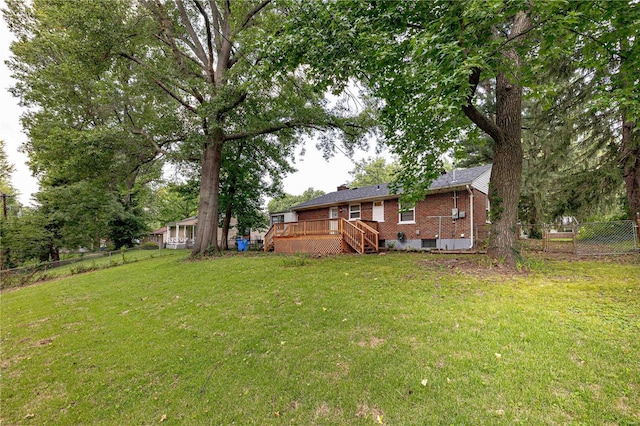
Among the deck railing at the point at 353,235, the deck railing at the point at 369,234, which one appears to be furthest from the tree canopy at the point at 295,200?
the deck railing at the point at 353,235

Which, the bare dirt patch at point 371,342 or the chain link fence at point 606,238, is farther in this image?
the chain link fence at point 606,238

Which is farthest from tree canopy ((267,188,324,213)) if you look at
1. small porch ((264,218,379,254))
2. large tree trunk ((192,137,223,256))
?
large tree trunk ((192,137,223,256))

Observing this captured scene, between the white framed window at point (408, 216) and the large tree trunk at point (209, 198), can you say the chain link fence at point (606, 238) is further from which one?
the large tree trunk at point (209, 198)

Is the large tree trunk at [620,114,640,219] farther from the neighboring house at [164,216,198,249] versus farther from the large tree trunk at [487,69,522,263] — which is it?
the neighboring house at [164,216,198,249]

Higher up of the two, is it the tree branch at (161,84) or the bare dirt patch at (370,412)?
the tree branch at (161,84)

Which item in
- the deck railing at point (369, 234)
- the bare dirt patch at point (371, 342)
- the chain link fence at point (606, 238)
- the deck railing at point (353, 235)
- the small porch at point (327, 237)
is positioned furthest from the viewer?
the deck railing at point (369, 234)

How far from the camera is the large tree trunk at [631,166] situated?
9.05 m

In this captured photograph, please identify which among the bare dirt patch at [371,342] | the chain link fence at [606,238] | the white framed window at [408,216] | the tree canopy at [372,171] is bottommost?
the bare dirt patch at [371,342]

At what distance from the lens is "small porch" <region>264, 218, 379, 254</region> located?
40.6 feet

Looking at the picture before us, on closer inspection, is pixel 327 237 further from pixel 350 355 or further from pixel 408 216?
pixel 350 355

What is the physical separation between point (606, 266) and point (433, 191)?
666 cm

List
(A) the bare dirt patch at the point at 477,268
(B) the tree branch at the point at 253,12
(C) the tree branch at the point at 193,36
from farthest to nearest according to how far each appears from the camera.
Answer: (C) the tree branch at the point at 193,36
(B) the tree branch at the point at 253,12
(A) the bare dirt patch at the point at 477,268

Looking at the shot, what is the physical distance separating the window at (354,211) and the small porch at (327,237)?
1.85 metres

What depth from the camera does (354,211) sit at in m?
16.2
